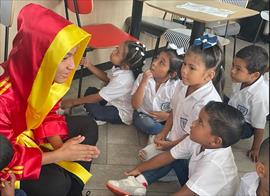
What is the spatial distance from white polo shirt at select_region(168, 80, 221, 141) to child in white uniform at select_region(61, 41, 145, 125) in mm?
353

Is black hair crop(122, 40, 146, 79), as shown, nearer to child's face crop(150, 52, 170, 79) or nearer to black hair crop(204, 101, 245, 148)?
child's face crop(150, 52, 170, 79)

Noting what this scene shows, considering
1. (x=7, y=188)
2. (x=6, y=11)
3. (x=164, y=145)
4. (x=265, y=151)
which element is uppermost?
(x=265, y=151)

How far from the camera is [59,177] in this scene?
4.06 feet

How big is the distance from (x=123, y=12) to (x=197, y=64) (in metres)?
1.39

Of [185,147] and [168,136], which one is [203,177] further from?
[168,136]

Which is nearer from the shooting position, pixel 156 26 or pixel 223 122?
pixel 223 122

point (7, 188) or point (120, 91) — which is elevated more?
point (7, 188)

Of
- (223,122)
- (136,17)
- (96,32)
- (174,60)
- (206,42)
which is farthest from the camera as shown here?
(136,17)

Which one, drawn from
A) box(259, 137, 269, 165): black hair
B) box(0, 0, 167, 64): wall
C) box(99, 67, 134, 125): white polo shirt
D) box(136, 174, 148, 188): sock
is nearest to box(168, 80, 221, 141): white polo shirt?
box(136, 174, 148, 188): sock

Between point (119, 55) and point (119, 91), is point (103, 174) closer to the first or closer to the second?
point (119, 91)

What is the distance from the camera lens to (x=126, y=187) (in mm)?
1529

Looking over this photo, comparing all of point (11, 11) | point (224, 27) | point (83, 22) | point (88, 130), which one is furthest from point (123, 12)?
point (88, 130)

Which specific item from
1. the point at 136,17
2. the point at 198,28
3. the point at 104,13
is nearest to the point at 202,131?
the point at 198,28

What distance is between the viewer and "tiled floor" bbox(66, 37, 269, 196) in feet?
5.40
